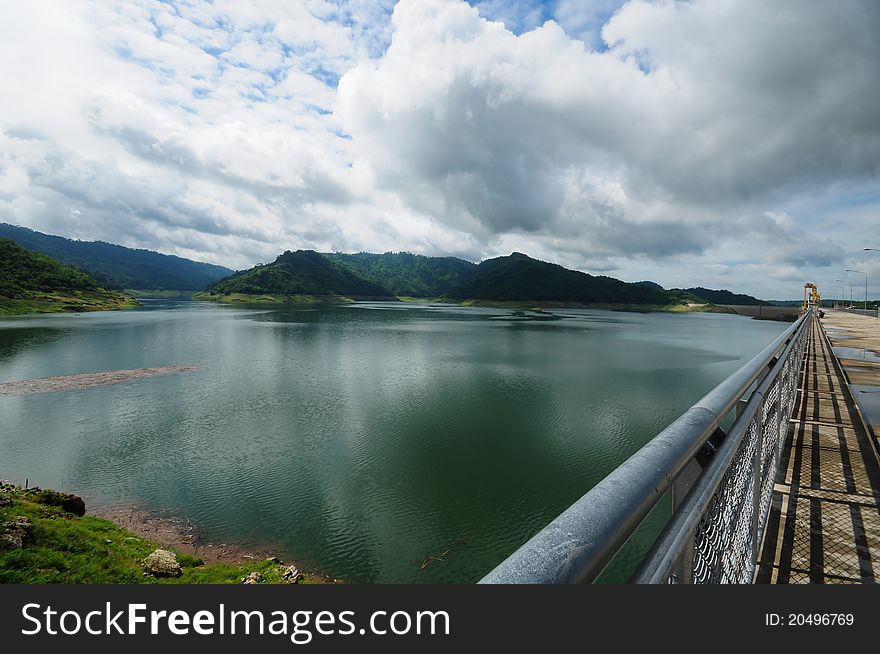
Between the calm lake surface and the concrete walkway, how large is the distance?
7043mm

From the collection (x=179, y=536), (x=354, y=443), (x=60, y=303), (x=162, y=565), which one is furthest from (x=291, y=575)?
(x=60, y=303)

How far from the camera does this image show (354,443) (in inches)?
668

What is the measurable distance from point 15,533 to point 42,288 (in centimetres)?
11813

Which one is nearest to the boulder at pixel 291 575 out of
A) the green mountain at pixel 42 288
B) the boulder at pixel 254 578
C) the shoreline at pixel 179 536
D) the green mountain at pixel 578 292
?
the shoreline at pixel 179 536

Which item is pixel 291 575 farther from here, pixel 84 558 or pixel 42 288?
pixel 42 288

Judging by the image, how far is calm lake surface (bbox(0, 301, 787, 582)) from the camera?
11039 mm

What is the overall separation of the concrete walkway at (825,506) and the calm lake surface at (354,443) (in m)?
7.04

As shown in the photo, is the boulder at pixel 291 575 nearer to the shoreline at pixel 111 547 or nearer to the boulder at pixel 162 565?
the shoreline at pixel 111 547

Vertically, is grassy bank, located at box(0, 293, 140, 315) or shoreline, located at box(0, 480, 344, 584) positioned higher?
grassy bank, located at box(0, 293, 140, 315)

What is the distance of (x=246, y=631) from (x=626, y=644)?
983mm

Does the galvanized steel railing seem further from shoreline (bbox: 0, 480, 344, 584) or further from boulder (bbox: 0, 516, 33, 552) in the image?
boulder (bbox: 0, 516, 33, 552)

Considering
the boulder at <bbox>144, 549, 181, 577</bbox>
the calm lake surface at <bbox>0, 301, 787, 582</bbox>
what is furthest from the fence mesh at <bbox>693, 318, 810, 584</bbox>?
the boulder at <bbox>144, 549, 181, 577</bbox>

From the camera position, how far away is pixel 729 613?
38.3 inches

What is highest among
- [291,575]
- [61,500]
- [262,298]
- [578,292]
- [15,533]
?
[578,292]
